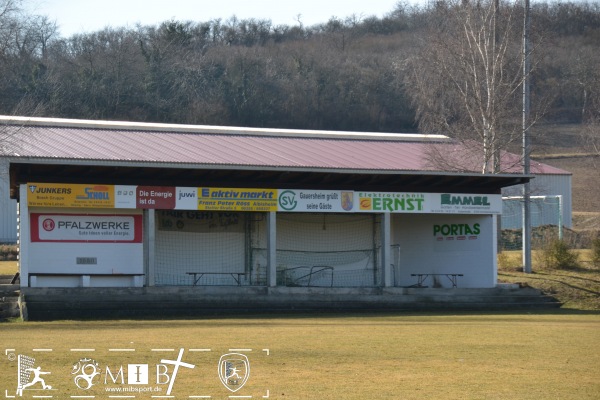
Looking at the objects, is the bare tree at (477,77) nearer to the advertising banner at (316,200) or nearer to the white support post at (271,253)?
the advertising banner at (316,200)

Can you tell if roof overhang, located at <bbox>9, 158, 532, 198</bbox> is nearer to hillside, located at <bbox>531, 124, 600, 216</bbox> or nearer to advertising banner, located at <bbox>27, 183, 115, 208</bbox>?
advertising banner, located at <bbox>27, 183, 115, 208</bbox>

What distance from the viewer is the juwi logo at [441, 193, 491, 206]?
103ft

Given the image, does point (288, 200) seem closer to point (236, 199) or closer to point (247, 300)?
point (236, 199)

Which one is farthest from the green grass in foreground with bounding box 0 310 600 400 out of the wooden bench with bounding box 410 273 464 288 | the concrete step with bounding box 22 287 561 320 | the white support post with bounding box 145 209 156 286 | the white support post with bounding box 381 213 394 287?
the wooden bench with bounding box 410 273 464 288

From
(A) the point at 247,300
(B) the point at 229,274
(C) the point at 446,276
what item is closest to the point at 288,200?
(B) the point at 229,274

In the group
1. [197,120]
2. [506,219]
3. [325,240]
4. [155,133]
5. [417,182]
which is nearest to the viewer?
[417,182]

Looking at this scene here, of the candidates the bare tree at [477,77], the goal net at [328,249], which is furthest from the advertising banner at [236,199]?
the bare tree at [477,77]

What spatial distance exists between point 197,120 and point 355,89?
844 inches

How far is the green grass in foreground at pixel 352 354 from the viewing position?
1133cm

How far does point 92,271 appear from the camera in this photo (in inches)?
1126

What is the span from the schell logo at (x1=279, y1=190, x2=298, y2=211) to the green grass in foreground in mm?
7176

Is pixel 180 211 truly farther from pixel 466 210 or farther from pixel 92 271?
pixel 466 210

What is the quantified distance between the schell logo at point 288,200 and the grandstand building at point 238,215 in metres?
0.07

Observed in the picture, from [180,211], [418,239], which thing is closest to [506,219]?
[418,239]
